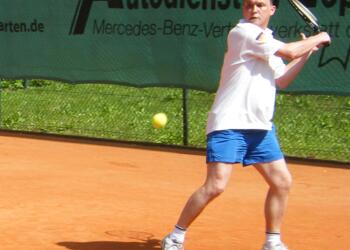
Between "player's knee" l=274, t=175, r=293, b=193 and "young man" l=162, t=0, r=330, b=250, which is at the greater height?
"young man" l=162, t=0, r=330, b=250

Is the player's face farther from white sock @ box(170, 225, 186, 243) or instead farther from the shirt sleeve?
white sock @ box(170, 225, 186, 243)

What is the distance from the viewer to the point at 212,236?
5777mm

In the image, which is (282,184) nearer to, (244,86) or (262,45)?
(244,86)

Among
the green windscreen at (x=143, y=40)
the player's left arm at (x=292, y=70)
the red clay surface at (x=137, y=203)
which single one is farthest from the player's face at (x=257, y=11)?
the green windscreen at (x=143, y=40)

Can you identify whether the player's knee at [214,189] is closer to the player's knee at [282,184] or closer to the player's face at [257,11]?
the player's knee at [282,184]

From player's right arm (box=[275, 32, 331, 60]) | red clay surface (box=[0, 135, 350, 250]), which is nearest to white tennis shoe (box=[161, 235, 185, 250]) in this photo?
red clay surface (box=[0, 135, 350, 250])

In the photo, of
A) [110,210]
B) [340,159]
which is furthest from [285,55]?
[340,159]

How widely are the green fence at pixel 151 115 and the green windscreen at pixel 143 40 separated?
608 mm

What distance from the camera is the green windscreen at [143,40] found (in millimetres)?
9047

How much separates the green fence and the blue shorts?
473cm

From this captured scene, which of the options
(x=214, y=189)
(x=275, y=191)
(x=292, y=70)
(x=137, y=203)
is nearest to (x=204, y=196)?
(x=214, y=189)

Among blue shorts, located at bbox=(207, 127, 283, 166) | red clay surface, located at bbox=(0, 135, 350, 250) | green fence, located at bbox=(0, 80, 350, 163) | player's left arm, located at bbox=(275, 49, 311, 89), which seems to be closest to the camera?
blue shorts, located at bbox=(207, 127, 283, 166)

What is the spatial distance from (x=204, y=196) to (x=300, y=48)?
1024 mm

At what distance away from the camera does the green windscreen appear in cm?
905
